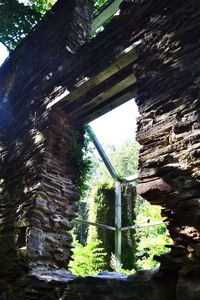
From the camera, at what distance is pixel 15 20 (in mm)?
5664

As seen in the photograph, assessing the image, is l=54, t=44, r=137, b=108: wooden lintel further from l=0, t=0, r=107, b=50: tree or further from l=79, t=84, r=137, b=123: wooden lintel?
l=0, t=0, r=107, b=50: tree

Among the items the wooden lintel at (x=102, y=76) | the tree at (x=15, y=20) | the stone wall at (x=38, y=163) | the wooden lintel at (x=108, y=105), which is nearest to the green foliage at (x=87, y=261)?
the stone wall at (x=38, y=163)

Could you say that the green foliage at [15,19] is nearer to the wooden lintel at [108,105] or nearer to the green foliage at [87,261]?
the wooden lintel at [108,105]

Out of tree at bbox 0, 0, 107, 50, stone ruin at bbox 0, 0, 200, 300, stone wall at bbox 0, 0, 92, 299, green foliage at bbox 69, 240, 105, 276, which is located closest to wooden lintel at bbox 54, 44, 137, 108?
stone ruin at bbox 0, 0, 200, 300

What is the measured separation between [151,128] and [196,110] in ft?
1.40

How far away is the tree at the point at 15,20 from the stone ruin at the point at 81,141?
270 mm

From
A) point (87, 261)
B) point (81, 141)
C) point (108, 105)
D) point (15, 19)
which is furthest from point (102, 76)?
point (87, 261)

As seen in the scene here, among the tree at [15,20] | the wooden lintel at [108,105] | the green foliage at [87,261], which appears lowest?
Answer: the green foliage at [87,261]

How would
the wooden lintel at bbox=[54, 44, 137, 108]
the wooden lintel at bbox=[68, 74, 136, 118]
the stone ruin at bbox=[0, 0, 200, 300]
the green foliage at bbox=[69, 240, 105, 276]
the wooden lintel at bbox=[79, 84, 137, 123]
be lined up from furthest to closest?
the green foliage at bbox=[69, 240, 105, 276] → the wooden lintel at bbox=[79, 84, 137, 123] → the wooden lintel at bbox=[68, 74, 136, 118] → the wooden lintel at bbox=[54, 44, 137, 108] → the stone ruin at bbox=[0, 0, 200, 300]

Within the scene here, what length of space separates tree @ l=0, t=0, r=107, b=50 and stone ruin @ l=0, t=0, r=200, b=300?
270 mm

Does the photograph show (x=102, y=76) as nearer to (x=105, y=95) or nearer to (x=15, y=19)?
(x=105, y=95)

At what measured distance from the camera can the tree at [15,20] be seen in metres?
5.52

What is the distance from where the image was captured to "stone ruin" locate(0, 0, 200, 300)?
7.34 ft

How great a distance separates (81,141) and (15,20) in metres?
2.86
